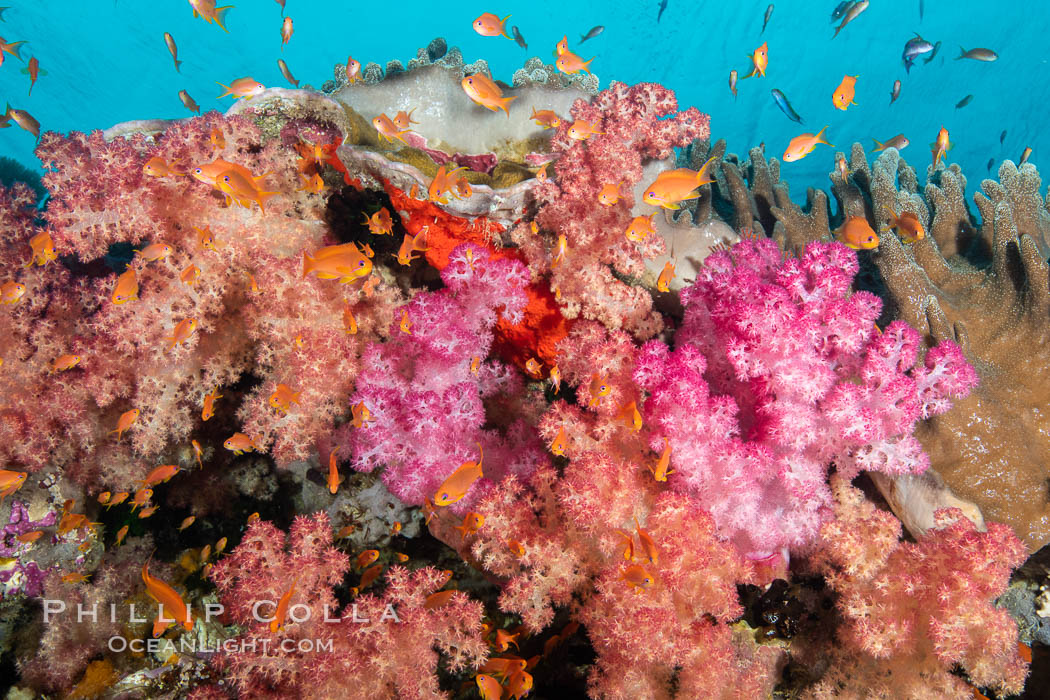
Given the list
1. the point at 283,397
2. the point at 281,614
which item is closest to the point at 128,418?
the point at 283,397

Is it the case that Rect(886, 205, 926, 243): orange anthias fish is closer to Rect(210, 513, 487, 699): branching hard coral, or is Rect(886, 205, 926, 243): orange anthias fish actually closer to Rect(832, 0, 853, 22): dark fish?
Rect(210, 513, 487, 699): branching hard coral

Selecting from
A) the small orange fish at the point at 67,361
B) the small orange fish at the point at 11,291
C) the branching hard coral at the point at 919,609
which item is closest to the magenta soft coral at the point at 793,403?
the branching hard coral at the point at 919,609

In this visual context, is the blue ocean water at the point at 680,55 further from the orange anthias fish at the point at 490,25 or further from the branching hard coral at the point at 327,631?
the branching hard coral at the point at 327,631

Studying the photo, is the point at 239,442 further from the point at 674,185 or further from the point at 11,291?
the point at 674,185

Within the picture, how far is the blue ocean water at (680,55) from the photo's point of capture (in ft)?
107

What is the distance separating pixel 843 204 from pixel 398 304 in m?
4.31

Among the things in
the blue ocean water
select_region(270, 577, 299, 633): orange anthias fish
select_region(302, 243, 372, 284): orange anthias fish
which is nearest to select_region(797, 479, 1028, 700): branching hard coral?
select_region(270, 577, 299, 633): orange anthias fish

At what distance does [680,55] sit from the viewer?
1677 inches

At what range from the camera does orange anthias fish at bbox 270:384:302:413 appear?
3287mm

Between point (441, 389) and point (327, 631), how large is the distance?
1576 millimetres

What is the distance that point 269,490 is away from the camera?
421cm

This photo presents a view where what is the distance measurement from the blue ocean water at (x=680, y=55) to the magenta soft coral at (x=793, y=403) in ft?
101

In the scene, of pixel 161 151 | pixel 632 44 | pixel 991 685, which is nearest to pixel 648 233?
pixel 991 685

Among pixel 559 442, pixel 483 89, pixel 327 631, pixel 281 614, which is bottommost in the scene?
pixel 327 631
